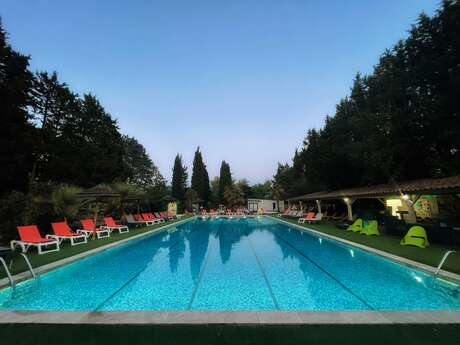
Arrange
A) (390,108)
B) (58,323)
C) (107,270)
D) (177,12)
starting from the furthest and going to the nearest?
(390,108) → (177,12) → (107,270) → (58,323)

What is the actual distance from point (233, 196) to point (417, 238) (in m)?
34.2

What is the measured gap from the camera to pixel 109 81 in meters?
17.5

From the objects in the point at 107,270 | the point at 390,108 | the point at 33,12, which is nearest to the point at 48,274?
the point at 107,270

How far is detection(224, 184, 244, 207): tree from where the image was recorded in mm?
42000

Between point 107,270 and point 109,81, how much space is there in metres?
15.4

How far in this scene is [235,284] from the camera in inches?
225

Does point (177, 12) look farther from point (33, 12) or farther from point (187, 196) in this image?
point (187, 196)

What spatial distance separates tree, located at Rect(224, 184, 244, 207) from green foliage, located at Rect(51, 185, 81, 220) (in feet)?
104

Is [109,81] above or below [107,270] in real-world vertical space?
above

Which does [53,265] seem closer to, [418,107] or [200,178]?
[418,107]

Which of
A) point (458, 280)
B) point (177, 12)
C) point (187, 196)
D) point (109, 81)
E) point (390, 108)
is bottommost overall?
point (458, 280)

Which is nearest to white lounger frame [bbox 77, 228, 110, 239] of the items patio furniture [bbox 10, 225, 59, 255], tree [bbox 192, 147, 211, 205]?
patio furniture [bbox 10, 225, 59, 255]

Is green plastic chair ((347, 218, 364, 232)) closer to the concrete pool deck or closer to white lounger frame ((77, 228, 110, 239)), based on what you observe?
the concrete pool deck
